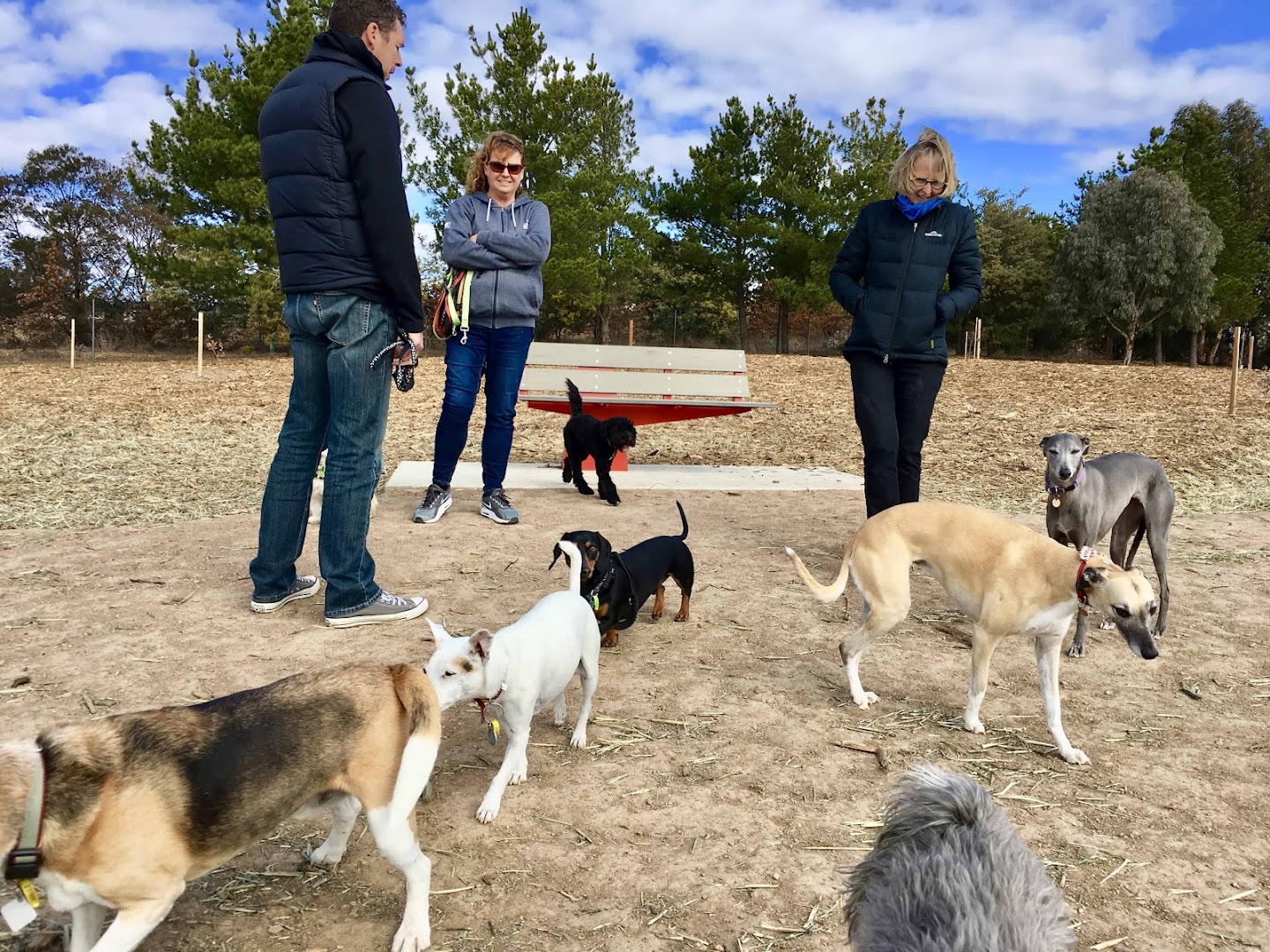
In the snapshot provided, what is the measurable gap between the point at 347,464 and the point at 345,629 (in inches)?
31.0

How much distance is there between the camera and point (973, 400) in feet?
53.4

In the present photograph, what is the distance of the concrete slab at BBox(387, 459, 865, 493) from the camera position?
304 inches

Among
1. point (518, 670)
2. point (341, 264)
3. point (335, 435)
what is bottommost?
point (518, 670)

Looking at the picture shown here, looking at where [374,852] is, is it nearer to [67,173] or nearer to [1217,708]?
[1217,708]

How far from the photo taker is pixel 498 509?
6.18m

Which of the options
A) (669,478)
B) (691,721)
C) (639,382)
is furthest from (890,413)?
(639,382)

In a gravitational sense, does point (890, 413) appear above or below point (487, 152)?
below

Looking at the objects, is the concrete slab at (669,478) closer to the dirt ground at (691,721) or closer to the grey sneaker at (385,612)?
the dirt ground at (691,721)

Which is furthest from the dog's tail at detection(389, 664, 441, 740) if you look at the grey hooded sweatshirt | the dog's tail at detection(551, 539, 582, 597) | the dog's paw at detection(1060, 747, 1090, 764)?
the grey hooded sweatshirt

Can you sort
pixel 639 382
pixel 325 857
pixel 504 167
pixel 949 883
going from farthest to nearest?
1. pixel 639 382
2. pixel 504 167
3. pixel 325 857
4. pixel 949 883

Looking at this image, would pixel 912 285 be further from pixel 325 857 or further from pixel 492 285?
pixel 325 857

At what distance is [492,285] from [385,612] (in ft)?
8.56

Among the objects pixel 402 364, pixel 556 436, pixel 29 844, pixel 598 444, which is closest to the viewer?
pixel 29 844

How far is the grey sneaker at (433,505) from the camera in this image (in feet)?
19.9
